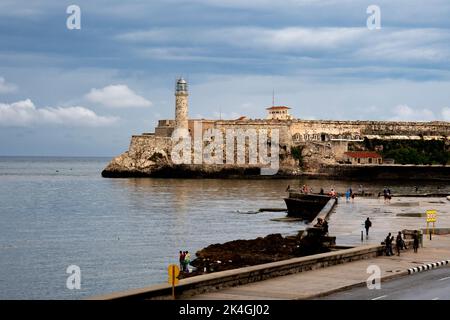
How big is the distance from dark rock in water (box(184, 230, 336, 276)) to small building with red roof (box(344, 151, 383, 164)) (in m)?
98.3

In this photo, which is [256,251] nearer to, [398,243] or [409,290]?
[398,243]

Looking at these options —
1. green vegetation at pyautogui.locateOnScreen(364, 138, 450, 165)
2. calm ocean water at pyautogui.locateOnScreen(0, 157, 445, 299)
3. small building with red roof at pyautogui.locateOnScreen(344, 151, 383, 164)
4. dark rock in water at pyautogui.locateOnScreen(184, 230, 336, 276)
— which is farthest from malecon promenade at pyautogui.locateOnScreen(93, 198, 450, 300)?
green vegetation at pyautogui.locateOnScreen(364, 138, 450, 165)

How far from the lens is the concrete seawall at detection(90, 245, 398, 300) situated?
754 inches

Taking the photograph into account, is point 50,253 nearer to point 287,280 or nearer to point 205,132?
point 287,280

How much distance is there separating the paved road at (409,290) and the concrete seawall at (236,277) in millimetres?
2581

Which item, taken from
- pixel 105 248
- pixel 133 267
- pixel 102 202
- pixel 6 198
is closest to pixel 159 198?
pixel 102 202

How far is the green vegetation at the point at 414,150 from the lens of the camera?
14138 centimetres

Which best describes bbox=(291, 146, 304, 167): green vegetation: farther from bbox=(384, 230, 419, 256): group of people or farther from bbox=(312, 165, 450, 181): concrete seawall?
bbox=(384, 230, 419, 256): group of people

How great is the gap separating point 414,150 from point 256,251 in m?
114

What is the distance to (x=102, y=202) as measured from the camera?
7738 centimetres

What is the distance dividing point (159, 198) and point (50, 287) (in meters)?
50.0

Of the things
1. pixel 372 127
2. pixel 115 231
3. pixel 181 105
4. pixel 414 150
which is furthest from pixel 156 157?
pixel 115 231

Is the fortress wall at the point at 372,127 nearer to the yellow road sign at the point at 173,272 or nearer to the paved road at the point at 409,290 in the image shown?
the paved road at the point at 409,290

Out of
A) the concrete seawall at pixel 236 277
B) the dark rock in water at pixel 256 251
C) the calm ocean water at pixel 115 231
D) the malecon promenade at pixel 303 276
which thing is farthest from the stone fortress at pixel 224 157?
the concrete seawall at pixel 236 277
